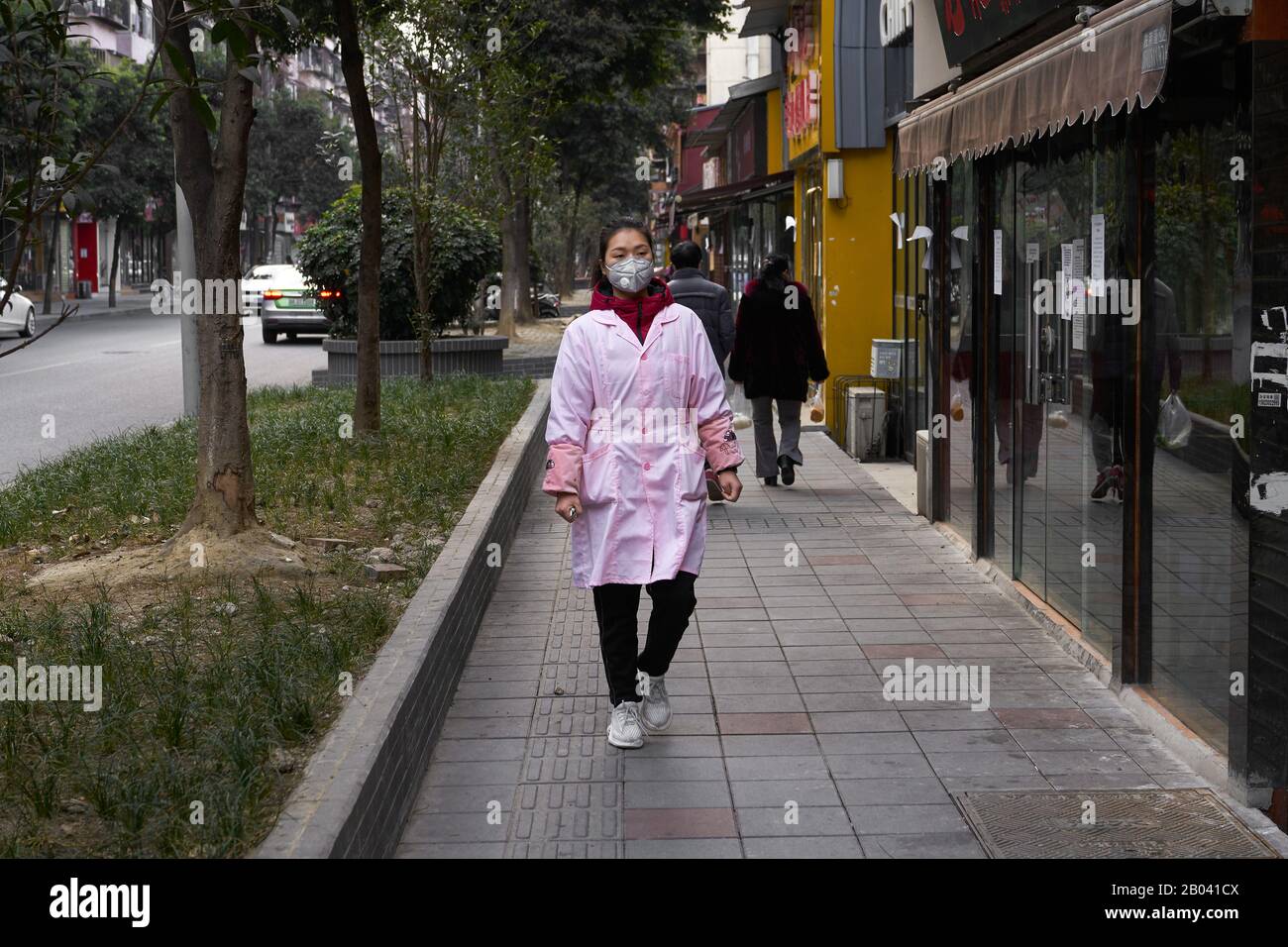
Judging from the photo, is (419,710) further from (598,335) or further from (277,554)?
(277,554)

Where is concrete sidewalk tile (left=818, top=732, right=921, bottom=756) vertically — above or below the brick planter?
below

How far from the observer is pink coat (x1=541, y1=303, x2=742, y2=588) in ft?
18.7

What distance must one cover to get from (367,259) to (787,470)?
367 cm

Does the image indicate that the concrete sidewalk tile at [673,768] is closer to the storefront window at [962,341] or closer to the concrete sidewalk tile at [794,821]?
the concrete sidewalk tile at [794,821]

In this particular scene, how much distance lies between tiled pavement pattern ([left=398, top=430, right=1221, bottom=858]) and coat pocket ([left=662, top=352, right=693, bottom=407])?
1243 mm

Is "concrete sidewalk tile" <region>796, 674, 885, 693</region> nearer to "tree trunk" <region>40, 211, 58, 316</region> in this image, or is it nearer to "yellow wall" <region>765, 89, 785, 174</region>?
"tree trunk" <region>40, 211, 58, 316</region>

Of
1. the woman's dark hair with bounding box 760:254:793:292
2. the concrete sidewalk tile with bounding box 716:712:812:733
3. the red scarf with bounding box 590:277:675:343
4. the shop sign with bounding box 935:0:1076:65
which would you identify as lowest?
the concrete sidewalk tile with bounding box 716:712:812:733

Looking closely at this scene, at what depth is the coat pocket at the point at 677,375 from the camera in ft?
18.9

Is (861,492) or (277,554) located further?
(861,492)

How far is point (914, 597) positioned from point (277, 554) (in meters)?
3.18

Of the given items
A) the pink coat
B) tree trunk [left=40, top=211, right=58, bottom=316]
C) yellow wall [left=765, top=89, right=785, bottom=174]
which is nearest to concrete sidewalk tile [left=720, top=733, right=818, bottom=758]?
the pink coat

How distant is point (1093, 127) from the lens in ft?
23.0

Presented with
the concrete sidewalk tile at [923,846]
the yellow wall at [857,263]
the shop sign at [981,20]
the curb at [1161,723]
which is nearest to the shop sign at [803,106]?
the yellow wall at [857,263]

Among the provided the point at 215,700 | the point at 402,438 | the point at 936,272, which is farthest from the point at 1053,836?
the point at 402,438
